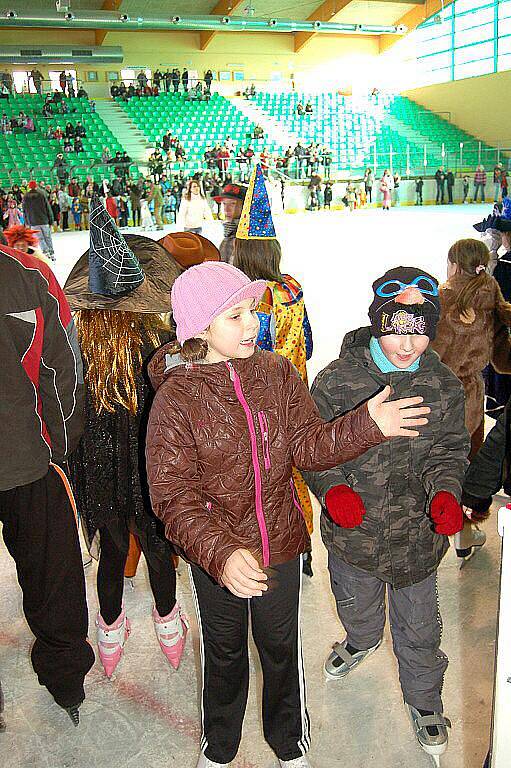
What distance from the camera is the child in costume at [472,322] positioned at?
267 cm

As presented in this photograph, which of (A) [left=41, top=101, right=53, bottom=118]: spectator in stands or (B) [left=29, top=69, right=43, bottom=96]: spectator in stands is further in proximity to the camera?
(B) [left=29, top=69, right=43, bottom=96]: spectator in stands

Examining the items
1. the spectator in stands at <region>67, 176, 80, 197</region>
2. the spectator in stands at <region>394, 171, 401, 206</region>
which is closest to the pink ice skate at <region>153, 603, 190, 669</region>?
the spectator in stands at <region>67, 176, 80, 197</region>

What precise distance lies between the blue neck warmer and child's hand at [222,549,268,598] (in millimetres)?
722

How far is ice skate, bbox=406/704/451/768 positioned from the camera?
1921 mm

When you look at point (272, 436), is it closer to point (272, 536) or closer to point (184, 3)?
point (272, 536)

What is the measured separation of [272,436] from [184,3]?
27.2 meters

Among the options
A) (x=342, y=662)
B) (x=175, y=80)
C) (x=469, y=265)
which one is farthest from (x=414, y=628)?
(x=175, y=80)

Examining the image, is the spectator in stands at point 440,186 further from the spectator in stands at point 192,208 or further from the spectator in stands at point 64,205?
the spectator in stands at point 192,208

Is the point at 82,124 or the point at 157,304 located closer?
the point at 157,304

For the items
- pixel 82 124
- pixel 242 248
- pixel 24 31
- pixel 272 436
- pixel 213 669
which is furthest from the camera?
pixel 24 31

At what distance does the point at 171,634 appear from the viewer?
92.6 inches

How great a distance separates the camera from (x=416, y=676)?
6.51 ft

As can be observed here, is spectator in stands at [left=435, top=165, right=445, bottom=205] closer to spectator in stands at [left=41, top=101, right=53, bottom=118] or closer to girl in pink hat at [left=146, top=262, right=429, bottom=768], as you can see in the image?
spectator in stands at [left=41, top=101, right=53, bottom=118]

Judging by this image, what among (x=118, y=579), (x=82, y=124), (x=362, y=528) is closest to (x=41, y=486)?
(x=118, y=579)
